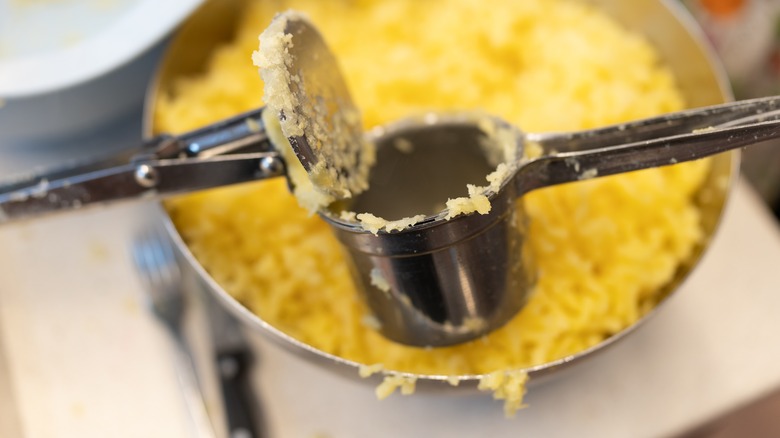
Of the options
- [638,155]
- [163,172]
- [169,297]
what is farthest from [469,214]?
[169,297]

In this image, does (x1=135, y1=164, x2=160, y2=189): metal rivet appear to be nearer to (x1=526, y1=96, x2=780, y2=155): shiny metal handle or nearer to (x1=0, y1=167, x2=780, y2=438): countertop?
(x1=0, y1=167, x2=780, y2=438): countertop

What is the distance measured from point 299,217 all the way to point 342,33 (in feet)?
1.15

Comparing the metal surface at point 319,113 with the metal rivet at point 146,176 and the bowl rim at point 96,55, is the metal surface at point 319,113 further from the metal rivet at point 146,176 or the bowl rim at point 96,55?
the bowl rim at point 96,55

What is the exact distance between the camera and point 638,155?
67 cm

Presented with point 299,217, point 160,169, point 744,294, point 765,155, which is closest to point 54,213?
point 160,169

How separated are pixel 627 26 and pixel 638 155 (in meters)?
0.52

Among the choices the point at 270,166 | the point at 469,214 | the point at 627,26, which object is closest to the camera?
the point at 469,214

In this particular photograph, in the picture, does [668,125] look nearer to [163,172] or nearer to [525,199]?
[525,199]

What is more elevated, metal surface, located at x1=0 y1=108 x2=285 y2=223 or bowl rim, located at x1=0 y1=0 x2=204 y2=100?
bowl rim, located at x1=0 y1=0 x2=204 y2=100

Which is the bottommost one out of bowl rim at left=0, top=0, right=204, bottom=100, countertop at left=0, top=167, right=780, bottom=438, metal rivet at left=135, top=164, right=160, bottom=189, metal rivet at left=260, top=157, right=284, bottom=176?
countertop at left=0, top=167, right=780, bottom=438

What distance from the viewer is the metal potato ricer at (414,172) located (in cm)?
66

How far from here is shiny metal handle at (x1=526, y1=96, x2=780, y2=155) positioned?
26.0 inches

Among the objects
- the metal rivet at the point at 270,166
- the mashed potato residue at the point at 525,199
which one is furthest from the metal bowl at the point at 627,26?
the metal rivet at the point at 270,166

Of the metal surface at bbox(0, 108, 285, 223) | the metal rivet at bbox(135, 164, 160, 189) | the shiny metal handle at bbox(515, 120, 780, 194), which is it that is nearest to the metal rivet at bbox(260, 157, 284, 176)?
the metal surface at bbox(0, 108, 285, 223)
